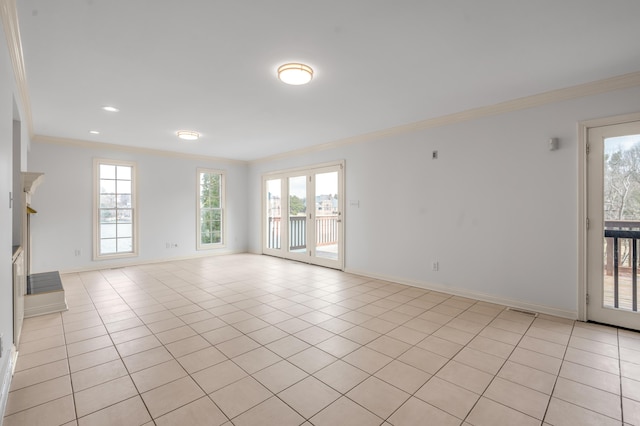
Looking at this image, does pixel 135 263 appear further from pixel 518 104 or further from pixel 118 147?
pixel 518 104

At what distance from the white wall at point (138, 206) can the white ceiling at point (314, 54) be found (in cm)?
168

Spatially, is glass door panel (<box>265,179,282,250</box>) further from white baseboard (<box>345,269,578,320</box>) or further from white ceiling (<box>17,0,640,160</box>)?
white ceiling (<box>17,0,640,160</box>)

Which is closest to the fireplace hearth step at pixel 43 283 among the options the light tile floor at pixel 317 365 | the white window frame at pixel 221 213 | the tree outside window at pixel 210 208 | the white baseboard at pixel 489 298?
the light tile floor at pixel 317 365

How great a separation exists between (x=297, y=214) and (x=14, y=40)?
5233mm

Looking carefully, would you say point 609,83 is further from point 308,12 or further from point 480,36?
point 308,12

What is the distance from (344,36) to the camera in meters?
2.33

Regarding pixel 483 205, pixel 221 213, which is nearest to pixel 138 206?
pixel 221 213

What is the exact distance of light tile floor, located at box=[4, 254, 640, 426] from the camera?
6.10 ft

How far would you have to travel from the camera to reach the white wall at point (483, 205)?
11.1ft

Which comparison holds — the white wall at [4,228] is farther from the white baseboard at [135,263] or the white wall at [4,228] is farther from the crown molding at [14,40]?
the white baseboard at [135,263]

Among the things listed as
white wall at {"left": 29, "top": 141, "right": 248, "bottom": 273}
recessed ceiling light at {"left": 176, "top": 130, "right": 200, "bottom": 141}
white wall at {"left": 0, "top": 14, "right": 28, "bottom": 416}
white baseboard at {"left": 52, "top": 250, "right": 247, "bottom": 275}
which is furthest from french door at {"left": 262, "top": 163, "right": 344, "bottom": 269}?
white wall at {"left": 0, "top": 14, "right": 28, "bottom": 416}

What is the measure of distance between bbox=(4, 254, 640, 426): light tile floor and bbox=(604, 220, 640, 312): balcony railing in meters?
0.35

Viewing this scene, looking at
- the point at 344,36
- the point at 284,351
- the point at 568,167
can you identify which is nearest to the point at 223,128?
the point at 344,36

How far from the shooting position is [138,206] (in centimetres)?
645
